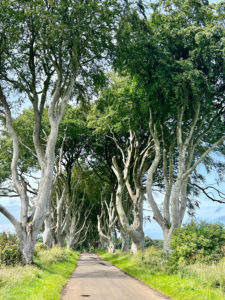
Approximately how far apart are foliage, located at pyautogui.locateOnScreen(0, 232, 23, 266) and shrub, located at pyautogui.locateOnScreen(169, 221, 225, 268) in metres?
7.48

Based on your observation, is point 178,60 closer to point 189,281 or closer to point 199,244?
point 199,244

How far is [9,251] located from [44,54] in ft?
35.9

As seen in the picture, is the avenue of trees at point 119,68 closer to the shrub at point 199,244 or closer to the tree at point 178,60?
the tree at point 178,60

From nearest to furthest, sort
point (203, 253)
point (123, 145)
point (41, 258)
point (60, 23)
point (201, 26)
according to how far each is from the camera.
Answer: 1. point (203, 253)
2. point (60, 23)
3. point (201, 26)
4. point (41, 258)
5. point (123, 145)

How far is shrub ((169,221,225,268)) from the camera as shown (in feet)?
47.4

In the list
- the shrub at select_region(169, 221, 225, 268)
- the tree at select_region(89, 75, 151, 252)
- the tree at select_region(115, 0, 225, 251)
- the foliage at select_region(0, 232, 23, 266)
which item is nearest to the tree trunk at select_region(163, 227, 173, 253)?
the tree at select_region(115, 0, 225, 251)

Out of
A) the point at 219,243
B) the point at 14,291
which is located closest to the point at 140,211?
the point at 219,243

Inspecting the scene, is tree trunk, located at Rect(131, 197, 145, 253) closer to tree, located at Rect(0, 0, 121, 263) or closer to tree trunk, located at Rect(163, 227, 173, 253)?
tree trunk, located at Rect(163, 227, 173, 253)

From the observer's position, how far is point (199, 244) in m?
15.0

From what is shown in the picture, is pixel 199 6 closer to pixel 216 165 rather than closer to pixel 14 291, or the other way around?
pixel 216 165

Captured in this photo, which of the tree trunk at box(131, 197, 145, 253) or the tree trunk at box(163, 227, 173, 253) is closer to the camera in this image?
the tree trunk at box(163, 227, 173, 253)

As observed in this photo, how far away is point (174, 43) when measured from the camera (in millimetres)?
18625

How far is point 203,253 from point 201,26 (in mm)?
12140

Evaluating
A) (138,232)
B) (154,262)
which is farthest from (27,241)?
(138,232)
